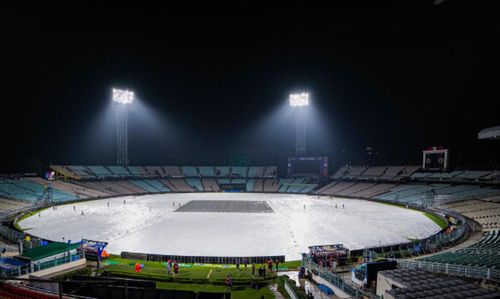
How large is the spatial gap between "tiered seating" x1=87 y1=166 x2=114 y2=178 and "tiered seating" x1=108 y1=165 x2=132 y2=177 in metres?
1.15

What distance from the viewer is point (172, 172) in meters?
73.9

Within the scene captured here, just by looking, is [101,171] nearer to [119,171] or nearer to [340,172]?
[119,171]

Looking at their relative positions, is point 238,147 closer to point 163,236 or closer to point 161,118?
point 161,118

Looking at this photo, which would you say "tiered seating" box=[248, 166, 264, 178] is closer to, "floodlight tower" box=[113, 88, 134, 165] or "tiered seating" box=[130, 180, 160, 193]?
"tiered seating" box=[130, 180, 160, 193]

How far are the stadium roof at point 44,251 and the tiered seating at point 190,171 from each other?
58.8m

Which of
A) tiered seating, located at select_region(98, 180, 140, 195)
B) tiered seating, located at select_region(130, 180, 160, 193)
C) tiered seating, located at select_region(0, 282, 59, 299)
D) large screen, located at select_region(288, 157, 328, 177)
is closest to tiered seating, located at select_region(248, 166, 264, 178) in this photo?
large screen, located at select_region(288, 157, 328, 177)

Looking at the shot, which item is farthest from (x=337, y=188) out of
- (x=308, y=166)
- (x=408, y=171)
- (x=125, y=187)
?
(x=125, y=187)

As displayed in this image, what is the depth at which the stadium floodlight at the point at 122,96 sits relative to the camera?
59719mm

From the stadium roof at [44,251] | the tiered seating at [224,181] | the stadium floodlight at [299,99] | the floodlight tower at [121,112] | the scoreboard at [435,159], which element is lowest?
the tiered seating at [224,181]

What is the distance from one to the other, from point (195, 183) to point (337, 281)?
61984mm

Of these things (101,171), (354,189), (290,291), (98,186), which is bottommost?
(98,186)

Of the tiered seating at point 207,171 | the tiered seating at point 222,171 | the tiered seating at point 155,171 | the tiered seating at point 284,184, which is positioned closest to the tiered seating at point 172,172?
the tiered seating at point 155,171

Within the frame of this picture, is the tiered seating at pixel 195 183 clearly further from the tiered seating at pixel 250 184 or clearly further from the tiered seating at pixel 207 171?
the tiered seating at pixel 250 184

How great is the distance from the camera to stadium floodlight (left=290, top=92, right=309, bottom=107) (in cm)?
6406
